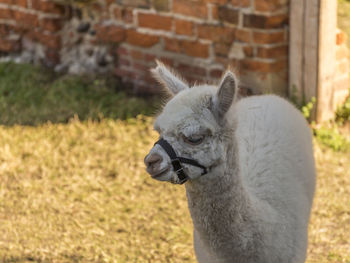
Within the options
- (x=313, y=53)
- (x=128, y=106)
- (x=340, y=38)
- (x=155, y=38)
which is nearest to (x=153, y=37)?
(x=155, y=38)

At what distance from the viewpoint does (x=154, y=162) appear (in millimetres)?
2039

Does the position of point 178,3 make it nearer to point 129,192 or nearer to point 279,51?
point 279,51

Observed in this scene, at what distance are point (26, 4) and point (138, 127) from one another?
2.27 meters

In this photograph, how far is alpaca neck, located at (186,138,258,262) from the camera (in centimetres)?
214

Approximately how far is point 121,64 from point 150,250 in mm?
2660

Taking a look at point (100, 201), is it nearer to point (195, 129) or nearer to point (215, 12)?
point (215, 12)

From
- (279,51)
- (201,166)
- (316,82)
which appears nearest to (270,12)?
(279,51)

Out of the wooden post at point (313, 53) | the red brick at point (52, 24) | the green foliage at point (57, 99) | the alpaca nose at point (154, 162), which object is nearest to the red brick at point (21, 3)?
the red brick at point (52, 24)

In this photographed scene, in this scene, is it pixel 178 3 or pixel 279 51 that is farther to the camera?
pixel 178 3

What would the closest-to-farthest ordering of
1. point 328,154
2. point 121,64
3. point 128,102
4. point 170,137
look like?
point 170,137, point 328,154, point 128,102, point 121,64

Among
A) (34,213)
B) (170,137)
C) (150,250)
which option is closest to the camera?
(170,137)

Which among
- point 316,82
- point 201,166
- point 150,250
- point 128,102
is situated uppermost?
point 201,166

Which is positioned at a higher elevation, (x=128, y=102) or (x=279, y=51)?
(x=279, y=51)

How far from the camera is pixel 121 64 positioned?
5.61 metres
